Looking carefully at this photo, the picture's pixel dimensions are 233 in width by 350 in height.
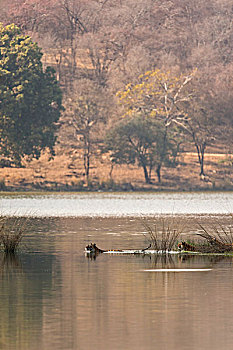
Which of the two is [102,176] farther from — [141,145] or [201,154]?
[201,154]

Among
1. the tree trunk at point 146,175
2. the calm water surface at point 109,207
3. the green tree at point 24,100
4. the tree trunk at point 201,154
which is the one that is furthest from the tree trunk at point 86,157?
the calm water surface at point 109,207

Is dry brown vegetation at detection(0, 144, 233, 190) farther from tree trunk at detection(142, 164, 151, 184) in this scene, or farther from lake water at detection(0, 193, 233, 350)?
lake water at detection(0, 193, 233, 350)

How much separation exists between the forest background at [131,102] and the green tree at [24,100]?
411 cm

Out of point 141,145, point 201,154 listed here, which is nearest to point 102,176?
point 141,145

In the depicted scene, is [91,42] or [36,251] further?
[91,42]

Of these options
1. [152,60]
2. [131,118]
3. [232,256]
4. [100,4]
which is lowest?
[232,256]

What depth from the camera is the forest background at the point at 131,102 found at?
96.9 metres

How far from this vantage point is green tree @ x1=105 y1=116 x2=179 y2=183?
3794 inches

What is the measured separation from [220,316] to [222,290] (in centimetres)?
295

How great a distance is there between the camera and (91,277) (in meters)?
19.0

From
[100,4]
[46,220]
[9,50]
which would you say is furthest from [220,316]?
[100,4]

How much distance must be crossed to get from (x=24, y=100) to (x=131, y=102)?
22.3 m

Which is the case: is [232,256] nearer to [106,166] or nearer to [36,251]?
[36,251]

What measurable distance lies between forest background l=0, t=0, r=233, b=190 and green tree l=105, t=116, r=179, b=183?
112mm
